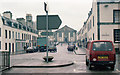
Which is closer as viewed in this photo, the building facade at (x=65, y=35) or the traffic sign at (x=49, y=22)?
the traffic sign at (x=49, y=22)

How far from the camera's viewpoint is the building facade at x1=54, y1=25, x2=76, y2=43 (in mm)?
99500

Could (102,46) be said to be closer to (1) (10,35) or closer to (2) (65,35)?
(1) (10,35)

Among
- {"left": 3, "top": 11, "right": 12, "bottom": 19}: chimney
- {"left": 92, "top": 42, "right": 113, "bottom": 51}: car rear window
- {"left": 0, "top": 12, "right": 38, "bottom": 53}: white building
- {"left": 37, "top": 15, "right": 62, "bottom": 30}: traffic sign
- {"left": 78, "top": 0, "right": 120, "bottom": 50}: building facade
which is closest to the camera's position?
{"left": 92, "top": 42, "right": 113, "bottom": 51}: car rear window

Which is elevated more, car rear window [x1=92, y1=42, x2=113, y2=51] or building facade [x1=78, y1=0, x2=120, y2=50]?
building facade [x1=78, y1=0, x2=120, y2=50]

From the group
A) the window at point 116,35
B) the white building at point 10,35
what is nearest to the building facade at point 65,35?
the white building at point 10,35

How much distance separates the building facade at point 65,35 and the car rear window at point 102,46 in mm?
90016

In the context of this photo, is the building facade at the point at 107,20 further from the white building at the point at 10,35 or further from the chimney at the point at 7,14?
the chimney at the point at 7,14

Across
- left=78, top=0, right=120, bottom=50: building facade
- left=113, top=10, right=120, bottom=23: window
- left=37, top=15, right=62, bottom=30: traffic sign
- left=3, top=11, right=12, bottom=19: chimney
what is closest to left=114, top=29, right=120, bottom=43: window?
left=78, top=0, right=120, bottom=50: building facade

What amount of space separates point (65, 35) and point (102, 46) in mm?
91767

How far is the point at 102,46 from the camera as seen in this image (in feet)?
28.8

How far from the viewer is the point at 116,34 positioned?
2331 cm

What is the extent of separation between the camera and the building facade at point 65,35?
99500 millimetres

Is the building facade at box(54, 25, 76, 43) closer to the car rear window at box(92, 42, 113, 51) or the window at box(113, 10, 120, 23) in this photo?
the window at box(113, 10, 120, 23)

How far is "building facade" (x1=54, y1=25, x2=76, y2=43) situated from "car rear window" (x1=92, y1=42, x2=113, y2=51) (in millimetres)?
90016
